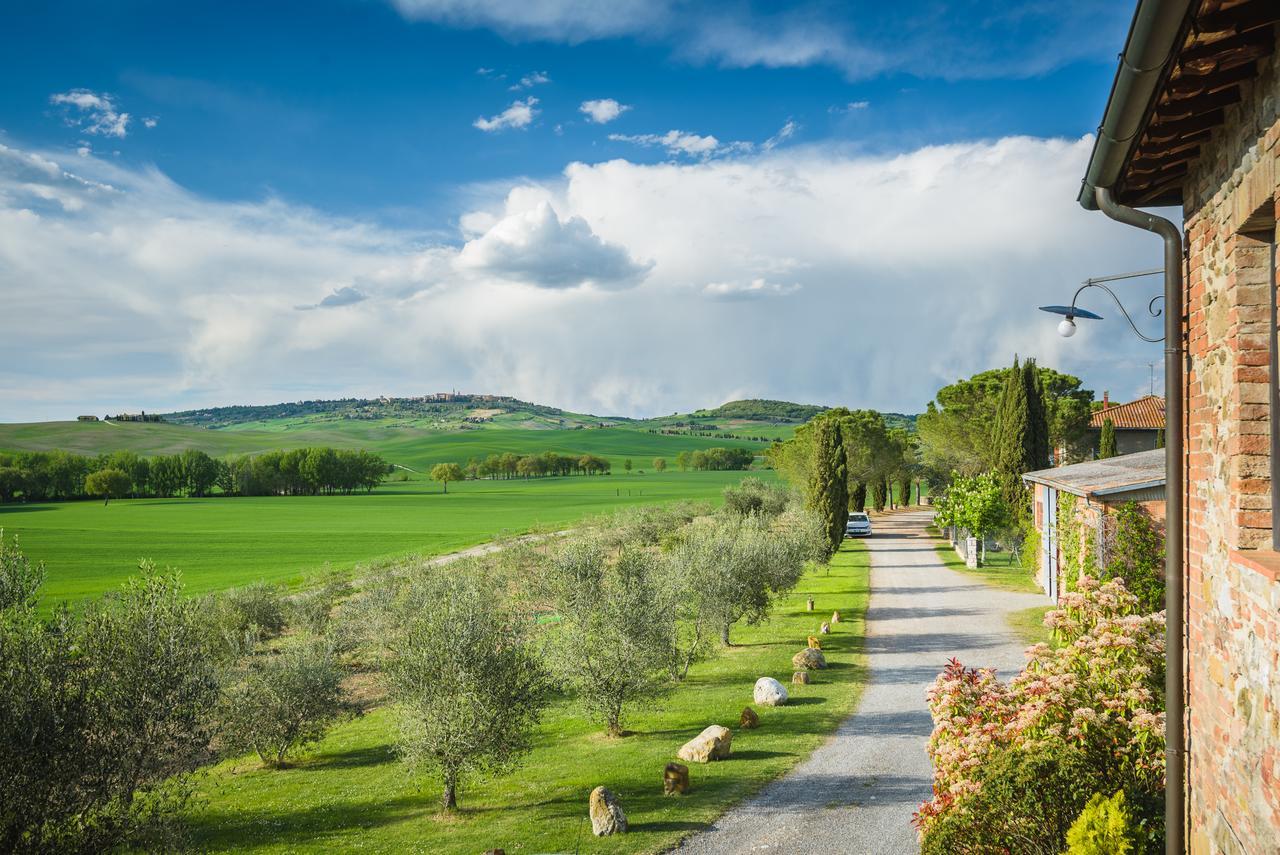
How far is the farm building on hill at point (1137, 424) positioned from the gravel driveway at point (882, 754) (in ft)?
88.1

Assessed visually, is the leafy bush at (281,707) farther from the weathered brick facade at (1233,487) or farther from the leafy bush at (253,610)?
the weathered brick facade at (1233,487)

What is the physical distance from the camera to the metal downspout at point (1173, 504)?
569 cm

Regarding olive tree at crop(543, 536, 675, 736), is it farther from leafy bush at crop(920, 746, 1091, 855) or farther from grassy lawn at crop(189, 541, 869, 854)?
leafy bush at crop(920, 746, 1091, 855)

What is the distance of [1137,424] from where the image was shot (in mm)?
53375

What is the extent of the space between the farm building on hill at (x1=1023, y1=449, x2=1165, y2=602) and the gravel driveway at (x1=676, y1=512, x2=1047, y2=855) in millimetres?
2400

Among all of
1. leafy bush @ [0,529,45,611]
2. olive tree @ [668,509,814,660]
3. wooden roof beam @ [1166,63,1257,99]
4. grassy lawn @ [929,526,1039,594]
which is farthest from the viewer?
grassy lawn @ [929,526,1039,594]

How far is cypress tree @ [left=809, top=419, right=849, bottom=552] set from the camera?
45312 millimetres

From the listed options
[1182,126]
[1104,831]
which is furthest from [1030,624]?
[1182,126]

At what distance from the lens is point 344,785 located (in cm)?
1745

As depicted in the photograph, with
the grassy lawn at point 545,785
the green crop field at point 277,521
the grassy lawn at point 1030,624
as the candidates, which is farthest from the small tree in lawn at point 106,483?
the grassy lawn at point 1030,624

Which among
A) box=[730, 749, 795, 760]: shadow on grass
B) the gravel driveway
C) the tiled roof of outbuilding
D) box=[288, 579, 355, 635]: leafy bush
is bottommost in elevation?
box=[288, 579, 355, 635]: leafy bush

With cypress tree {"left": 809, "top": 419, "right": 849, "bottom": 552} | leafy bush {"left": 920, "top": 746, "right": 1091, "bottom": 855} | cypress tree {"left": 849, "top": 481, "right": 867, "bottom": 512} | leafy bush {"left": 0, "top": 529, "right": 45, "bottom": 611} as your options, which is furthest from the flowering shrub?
cypress tree {"left": 849, "top": 481, "right": 867, "bottom": 512}

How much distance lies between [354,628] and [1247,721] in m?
32.2

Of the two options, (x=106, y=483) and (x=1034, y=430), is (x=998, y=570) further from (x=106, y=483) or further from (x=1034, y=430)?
(x=106, y=483)
